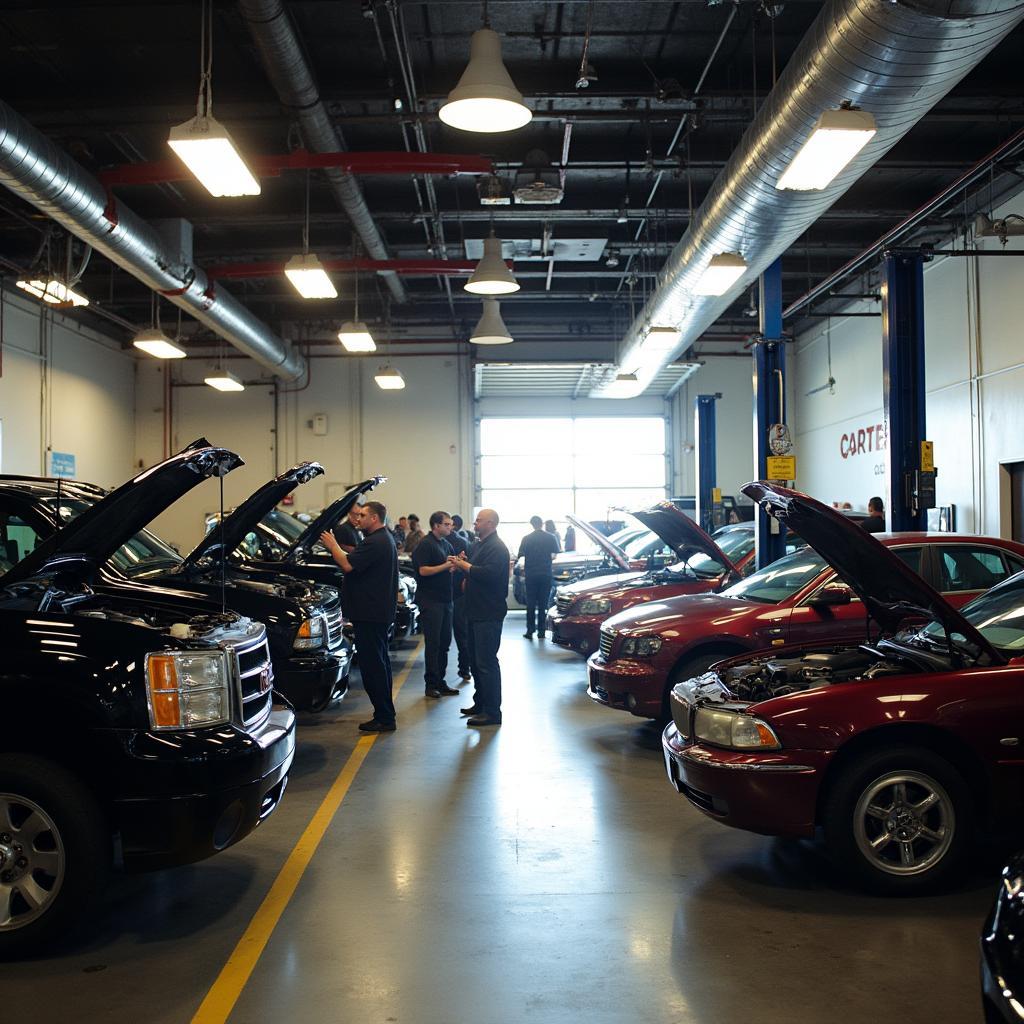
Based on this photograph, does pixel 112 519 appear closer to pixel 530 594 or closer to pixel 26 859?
pixel 26 859

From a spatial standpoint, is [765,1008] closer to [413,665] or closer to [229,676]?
[229,676]

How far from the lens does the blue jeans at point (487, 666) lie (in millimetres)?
8516

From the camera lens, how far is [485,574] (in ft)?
28.2

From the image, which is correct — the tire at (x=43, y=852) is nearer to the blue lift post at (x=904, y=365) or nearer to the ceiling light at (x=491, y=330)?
the blue lift post at (x=904, y=365)

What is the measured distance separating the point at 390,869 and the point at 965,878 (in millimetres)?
2771

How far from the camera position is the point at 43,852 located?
3.87m

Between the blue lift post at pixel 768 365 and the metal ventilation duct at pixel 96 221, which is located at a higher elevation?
the metal ventilation duct at pixel 96 221

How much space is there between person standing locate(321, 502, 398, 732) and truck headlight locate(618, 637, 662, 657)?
6.30 ft

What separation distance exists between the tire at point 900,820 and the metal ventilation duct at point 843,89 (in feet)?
13.7

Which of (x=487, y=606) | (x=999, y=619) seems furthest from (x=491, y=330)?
(x=999, y=619)

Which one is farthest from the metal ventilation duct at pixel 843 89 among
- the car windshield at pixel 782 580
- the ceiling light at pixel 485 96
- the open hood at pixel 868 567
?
the car windshield at pixel 782 580

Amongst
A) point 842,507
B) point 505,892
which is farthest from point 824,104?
point 842,507

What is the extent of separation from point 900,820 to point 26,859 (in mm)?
3689

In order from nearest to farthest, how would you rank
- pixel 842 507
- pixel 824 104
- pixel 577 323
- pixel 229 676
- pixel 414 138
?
pixel 229 676
pixel 824 104
pixel 414 138
pixel 842 507
pixel 577 323
